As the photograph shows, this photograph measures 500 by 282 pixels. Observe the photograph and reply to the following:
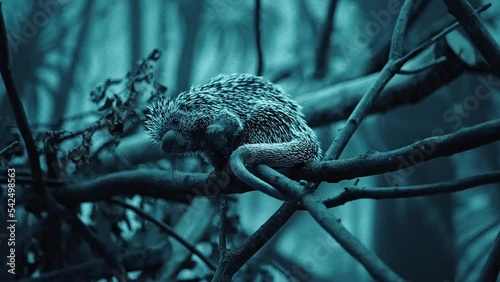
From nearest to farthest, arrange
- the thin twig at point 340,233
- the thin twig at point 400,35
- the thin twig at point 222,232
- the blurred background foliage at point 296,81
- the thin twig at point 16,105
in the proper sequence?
1. the thin twig at point 340,233
2. the thin twig at point 222,232
3. the thin twig at point 16,105
4. the thin twig at point 400,35
5. the blurred background foliage at point 296,81

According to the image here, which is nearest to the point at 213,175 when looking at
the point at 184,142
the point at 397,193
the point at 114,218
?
the point at 184,142

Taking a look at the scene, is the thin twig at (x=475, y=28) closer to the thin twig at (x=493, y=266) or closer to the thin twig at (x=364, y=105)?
the thin twig at (x=364, y=105)

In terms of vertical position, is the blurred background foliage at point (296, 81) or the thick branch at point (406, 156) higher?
the blurred background foliage at point (296, 81)

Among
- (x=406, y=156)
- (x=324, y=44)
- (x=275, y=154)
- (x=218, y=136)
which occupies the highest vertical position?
(x=324, y=44)

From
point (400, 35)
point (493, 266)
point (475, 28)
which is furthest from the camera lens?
point (400, 35)

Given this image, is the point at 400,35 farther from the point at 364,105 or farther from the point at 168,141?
the point at 168,141

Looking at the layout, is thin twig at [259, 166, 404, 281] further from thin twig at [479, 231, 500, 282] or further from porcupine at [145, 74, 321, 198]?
thin twig at [479, 231, 500, 282]

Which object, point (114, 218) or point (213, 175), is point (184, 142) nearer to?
point (213, 175)

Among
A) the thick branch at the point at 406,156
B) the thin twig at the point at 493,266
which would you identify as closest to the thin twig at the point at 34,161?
the thick branch at the point at 406,156

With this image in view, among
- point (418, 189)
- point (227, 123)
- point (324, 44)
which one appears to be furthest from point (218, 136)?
point (324, 44)
